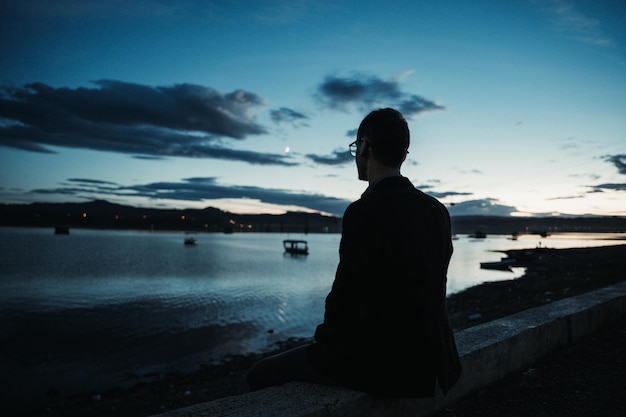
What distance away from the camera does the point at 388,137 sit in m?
1.97

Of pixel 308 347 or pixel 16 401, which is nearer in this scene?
pixel 308 347

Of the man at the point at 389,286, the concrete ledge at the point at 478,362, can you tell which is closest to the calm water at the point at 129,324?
the concrete ledge at the point at 478,362

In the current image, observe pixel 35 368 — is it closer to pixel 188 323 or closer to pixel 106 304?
pixel 188 323

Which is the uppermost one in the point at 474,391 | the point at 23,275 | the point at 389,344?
the point at 389,344

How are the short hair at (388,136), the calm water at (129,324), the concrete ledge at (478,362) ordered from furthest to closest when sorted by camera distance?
the calm water at (129,324) < the concrete ledge at (478,362) < the short hair at (388,136)

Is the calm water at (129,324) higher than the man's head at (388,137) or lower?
lower

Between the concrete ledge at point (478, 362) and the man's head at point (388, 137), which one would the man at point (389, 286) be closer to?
the man's head at point (388, 137)

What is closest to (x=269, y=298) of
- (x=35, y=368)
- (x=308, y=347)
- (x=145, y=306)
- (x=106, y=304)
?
(x=145, y=306)

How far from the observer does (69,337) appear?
15.8m

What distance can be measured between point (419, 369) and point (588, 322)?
4555mm

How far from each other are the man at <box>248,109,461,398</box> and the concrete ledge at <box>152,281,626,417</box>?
28 centimetres

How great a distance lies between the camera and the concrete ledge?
6.95ft

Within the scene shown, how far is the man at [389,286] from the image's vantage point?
1.77 metres

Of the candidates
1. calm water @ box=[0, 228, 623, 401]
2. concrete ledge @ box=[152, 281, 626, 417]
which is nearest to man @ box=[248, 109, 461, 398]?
concrete ledge @ box=[152, 281, 626, 417]
